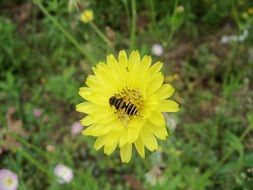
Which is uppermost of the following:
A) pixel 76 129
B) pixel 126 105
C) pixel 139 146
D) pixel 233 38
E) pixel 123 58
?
pixel 233 38

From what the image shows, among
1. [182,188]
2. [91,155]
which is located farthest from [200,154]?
[91,155]

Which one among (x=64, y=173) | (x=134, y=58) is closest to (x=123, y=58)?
(x=134, y=58)

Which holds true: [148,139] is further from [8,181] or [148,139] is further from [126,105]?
[8,181]

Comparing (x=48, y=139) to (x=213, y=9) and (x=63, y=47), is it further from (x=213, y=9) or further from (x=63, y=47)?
(x=213, y=9)

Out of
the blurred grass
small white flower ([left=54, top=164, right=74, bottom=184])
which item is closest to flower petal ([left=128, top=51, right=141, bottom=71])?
the blurred grass

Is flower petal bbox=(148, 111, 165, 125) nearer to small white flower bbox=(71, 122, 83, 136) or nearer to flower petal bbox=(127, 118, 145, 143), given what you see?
flower petal bbox=(127, 118, 145, 143)
